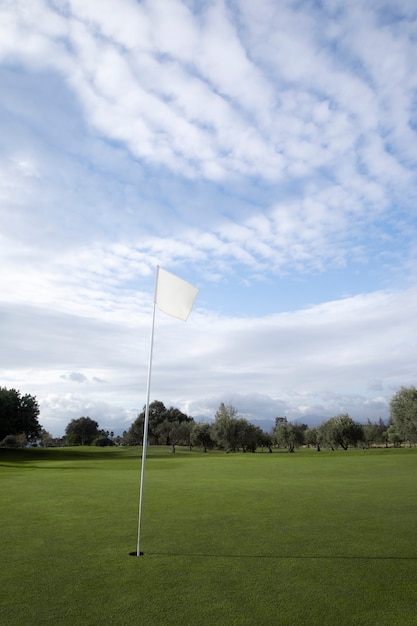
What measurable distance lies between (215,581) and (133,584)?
3.98 feet

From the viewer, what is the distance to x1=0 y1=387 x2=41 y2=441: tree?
7544 cm

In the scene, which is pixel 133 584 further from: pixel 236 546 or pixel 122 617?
pixel 236 546

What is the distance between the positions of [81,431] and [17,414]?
87601 millimetres

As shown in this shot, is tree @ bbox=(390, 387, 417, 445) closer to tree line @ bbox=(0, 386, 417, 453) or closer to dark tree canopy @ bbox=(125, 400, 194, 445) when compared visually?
tree line @ bbox=(0, 386, 417, 453)

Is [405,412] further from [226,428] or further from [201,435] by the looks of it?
[201,435]

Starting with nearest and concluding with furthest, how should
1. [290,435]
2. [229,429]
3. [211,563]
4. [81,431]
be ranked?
[211,563], [229,429], [290,435], [81,431]

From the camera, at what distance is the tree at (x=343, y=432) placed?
8888cm

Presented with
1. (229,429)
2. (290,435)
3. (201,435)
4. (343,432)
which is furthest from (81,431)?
(343,432)

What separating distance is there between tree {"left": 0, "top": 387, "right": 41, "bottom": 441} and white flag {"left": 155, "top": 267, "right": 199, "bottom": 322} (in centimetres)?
7392

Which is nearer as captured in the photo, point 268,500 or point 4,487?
point 268,500

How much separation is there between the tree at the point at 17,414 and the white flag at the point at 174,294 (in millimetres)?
73919

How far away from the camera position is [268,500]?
13.9 meters

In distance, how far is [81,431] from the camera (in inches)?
6334

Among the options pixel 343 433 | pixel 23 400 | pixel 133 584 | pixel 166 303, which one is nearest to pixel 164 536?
pixel 133 584
